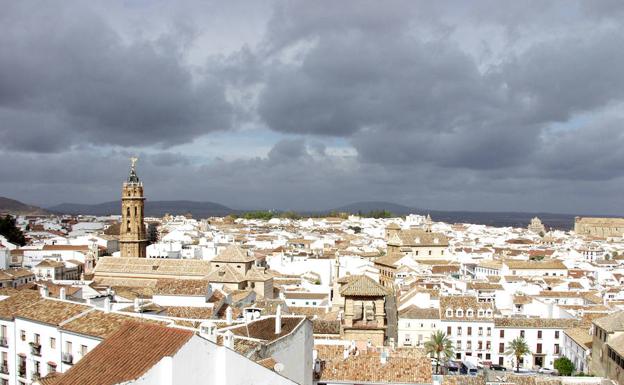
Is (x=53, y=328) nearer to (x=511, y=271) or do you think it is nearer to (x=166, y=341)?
(x=166, y=341)

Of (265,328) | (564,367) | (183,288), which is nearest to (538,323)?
(564,367)

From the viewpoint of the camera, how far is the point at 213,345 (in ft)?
36.5

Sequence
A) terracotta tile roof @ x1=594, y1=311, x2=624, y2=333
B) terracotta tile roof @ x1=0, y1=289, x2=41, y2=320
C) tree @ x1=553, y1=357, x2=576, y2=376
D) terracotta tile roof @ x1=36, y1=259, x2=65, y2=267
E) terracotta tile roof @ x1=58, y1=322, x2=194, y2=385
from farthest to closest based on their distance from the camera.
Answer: terracotta tile roof @ x1=36, y1=259, x2=65, y2=267 → tree @ x1=553, y1=357, x2=576, y2=376 → terracotta tile roof @ x1=594, y1=311, x2=624, y2=333 → terracotta tile roof @ x1=0, y1=289, x2=41, y2=320 → terracotta tile roof @ x1=58, y1=322, x2=194, y2=385

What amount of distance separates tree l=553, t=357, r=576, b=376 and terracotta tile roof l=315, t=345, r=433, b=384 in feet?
73.7

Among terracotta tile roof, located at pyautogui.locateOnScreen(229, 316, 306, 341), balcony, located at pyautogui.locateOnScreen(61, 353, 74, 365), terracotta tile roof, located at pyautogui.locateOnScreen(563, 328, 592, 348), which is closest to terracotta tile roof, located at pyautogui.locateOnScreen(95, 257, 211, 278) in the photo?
terracotta tile roof, located at pyautogui.locateOnScreen(563, 328, 592, 348)

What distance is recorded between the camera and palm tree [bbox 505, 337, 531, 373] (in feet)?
140

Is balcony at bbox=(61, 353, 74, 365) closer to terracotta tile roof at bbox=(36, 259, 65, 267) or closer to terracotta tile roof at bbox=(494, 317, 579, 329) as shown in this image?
terracotta tile roof at bbox=(494, 317, 579, 329)

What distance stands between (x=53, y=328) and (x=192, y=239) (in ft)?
240

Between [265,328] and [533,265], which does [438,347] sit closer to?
[265,328]

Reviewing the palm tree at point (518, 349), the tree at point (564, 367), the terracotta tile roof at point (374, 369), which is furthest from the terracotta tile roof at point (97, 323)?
the tree at point (564, 367)

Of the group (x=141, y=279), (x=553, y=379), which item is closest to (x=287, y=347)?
(x=553, y=379)

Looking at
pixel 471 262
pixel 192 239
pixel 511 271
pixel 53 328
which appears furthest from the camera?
pixel 192 239

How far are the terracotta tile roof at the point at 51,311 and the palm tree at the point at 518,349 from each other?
99.3 ft

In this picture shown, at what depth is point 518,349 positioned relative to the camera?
4256 cm
